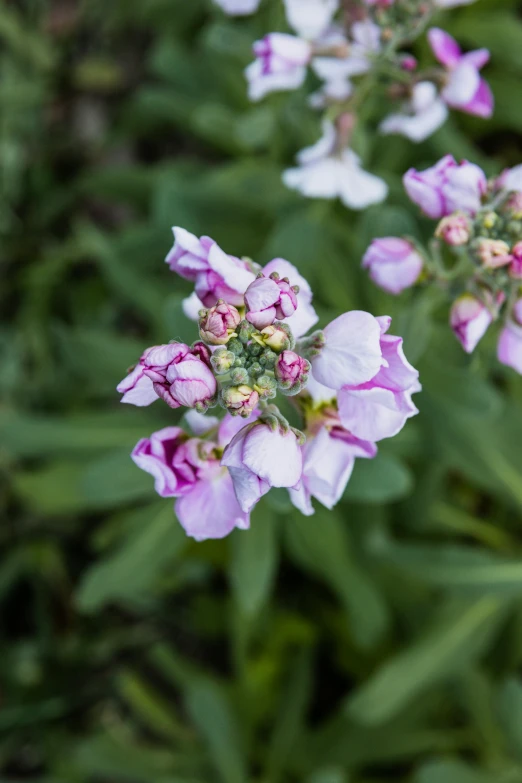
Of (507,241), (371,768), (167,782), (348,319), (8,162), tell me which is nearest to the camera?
(348,319)

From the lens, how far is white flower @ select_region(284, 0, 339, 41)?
5.80 ft

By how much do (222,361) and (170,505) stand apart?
115 centimetres

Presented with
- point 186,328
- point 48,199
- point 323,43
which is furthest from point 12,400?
point 323,43

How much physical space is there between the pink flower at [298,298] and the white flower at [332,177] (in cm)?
61

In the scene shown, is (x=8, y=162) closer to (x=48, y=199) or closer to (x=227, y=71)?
(x=48, y=199)

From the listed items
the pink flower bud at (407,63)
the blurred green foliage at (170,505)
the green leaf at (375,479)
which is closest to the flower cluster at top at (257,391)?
the blurred green foliage at (170,505)

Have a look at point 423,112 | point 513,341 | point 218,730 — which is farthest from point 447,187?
point 218,730

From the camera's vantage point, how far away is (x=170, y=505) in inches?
86.9

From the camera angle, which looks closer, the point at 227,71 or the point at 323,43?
the point at 323,43

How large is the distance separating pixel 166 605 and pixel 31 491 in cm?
93

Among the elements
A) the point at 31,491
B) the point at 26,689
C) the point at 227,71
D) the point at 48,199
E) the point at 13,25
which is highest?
the point at 13,25

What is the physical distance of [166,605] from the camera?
3.38m

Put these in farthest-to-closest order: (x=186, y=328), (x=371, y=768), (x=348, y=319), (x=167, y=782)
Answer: (x=371, y=768) < (x=167, y=782) < (x=186, y=328) < (x=348, y=319)

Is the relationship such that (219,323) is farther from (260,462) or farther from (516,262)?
(516,262)
